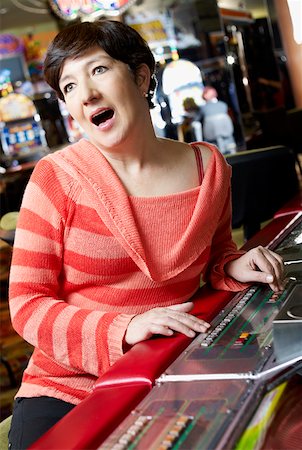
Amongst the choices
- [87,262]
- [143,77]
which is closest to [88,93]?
[143,77]

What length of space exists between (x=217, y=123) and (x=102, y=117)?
5224 millimetres

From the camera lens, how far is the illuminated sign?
21.9 ft

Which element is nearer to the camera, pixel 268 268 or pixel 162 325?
pixel 162 325

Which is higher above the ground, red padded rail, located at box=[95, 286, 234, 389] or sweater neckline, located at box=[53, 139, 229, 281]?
sweater neckline, located at box=[53, 139, 229, 281]

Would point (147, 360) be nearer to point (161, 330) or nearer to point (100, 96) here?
point (161, 330)

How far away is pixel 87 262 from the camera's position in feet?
5.15

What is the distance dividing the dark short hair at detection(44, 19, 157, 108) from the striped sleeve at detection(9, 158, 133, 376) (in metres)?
0.23

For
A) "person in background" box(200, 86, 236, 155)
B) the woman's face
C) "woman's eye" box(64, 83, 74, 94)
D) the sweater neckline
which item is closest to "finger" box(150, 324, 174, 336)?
the sweater neckline

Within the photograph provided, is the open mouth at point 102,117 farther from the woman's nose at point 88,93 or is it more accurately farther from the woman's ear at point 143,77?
the woman's ear at point 143,77

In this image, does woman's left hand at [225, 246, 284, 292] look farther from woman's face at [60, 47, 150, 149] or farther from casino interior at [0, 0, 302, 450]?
woman's face at [60, 47, 150, 149]

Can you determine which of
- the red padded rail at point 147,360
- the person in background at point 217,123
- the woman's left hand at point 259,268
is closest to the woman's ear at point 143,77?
the woman's left hand at point 259,268

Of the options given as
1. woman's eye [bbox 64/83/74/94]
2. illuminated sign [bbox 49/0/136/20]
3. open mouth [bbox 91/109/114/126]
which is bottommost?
open mouth [bbox 91/109/114/126]

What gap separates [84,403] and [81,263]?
469 millimetres

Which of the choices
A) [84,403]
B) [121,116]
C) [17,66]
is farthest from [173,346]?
[17,66]
